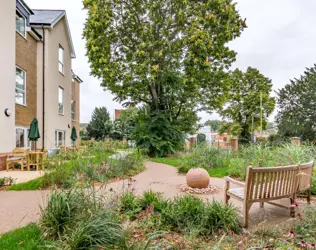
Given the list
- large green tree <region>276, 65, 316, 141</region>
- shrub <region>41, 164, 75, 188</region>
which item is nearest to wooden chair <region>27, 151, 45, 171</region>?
shrub <region>41, 164, 75, 188</region>

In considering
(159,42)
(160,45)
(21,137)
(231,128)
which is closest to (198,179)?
(159,42)

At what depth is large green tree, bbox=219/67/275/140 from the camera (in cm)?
2919

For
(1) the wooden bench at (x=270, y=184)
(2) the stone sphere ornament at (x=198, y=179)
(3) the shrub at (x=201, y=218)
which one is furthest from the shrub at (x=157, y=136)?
(3) the shrub at (x=201, y=218)

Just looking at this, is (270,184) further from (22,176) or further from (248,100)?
(248,100)

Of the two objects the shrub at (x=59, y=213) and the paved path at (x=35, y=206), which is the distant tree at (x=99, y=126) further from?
the shrub at (x=59, y=213)

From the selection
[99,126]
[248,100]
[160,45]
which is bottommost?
[99,126]

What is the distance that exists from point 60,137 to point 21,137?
13.6 ft

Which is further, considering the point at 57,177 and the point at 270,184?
the point at 57,177

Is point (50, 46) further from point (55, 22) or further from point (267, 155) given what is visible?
point (267, 155)

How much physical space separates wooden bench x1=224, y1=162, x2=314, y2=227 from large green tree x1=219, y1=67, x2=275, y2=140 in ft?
84.6

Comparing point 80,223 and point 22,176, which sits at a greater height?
point 80,223

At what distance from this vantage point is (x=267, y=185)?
3.64 meters

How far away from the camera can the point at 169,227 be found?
3.28 m

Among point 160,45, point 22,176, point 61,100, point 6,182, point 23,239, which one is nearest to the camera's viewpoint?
point 23,239
